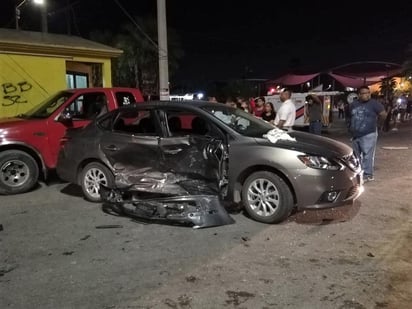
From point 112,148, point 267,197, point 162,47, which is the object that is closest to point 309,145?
point 267,197

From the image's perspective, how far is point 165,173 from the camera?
652 cm

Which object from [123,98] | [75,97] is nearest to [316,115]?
[123,98]

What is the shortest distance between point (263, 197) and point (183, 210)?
1.04 metres

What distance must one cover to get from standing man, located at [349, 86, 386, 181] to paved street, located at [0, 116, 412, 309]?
164 centimetres

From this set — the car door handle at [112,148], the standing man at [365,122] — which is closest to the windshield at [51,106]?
the car door handle at [112,148]

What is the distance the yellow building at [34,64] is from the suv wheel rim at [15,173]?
3048 millimetres

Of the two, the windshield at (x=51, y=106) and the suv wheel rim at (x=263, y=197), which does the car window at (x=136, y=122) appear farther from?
the windshield at (x=51, y=106)

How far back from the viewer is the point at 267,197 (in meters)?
6.15

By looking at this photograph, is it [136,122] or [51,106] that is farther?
[51,106]

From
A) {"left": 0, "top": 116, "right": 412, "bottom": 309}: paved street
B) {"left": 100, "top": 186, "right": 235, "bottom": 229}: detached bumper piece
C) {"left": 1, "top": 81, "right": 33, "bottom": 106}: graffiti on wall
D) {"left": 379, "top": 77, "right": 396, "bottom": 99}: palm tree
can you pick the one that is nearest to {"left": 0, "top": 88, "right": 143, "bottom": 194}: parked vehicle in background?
{"left": 0, "top": 116, "right": 412, "bottom": 309}: paved street

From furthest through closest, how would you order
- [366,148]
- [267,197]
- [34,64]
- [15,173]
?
[34,64], [366,148], [15,173], [267,197]

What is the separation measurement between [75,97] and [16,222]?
3.13 metres

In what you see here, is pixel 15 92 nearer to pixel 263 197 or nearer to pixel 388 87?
pixel 263 197

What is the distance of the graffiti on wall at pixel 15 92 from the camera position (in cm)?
1107
